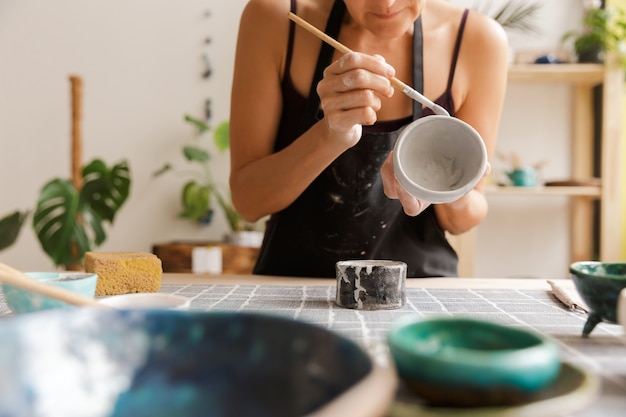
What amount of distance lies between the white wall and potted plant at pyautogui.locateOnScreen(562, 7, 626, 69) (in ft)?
2.45

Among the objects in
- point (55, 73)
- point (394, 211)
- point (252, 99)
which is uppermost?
point (55, 73)

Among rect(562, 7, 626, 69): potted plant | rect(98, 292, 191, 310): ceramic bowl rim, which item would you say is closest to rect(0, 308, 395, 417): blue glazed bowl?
rect(98, 292, 191, 310): ceramic bowl rim

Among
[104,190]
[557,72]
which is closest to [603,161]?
[557,72]

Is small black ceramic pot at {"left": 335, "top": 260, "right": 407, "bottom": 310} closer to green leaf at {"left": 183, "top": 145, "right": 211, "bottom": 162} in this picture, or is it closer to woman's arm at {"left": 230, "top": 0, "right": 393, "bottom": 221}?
woman's arm at {"left": 230, "top": 0, "right": 393, "bottom": 221}

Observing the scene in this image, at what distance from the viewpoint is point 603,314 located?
2.12 ft

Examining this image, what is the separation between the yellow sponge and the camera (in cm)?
93

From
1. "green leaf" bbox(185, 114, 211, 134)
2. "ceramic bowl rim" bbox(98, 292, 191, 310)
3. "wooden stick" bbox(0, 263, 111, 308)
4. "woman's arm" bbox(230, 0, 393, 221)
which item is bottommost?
"ceramic bowl rim" bbox(98, 292, 191, 310)

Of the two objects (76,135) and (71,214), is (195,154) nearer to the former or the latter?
(76,135)

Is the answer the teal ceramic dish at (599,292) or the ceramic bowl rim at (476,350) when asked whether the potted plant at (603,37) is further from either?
the ceramic bowl rim at (476,350)

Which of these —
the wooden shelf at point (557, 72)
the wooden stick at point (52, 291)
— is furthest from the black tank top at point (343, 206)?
the wooden shelf at point (557, 72)

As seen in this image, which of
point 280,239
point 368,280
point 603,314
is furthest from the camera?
point 280,239

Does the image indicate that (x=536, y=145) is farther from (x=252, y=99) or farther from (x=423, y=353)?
(x=423, y=353)

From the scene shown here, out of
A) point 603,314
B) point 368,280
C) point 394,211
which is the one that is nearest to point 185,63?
point 394,211

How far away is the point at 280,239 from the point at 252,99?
37 centimetres
